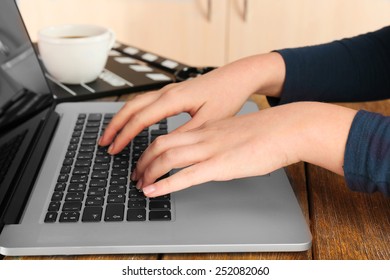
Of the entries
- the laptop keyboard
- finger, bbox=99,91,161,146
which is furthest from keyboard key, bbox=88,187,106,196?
finger, bbox=99,91,161,146

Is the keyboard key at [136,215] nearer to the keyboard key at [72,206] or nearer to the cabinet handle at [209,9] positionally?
the keyboard key at [72,206]

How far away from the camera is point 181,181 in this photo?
0.56m

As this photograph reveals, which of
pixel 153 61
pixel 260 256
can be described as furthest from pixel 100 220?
pixel 153 61

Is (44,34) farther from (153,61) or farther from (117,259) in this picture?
(117,259)

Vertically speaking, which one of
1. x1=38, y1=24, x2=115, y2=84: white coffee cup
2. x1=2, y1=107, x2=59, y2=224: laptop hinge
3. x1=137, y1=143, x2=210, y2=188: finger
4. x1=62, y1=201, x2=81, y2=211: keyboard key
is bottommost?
x1=38, y1=24, x2=115, y2=84: white coffee cup

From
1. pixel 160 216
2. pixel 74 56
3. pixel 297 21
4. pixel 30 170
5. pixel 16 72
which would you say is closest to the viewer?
pixel 160 216

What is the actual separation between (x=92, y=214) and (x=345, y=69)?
491mm

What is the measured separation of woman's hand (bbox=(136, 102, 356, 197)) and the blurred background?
5.17 ft

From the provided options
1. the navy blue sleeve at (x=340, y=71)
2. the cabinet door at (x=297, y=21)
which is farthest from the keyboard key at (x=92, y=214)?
the cabinet door at (x=297, y=21)

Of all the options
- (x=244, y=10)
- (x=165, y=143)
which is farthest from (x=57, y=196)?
(x=244, y=10)

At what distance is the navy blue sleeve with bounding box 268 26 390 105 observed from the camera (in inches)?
33.2

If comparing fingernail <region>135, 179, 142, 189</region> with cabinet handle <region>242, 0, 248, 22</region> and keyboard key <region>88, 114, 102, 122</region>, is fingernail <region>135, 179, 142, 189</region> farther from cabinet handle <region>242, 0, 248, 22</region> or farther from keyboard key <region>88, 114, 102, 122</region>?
cabinet handle <region>242, 0, 248, 22</region>

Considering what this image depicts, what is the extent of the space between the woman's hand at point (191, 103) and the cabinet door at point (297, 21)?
1404 mm

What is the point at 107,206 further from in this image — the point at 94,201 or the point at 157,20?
the point at 157,20
